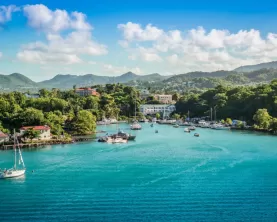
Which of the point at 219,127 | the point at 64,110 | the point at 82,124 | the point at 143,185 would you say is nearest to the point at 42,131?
the point at 82,124

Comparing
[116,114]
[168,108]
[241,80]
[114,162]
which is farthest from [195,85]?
[114,162]

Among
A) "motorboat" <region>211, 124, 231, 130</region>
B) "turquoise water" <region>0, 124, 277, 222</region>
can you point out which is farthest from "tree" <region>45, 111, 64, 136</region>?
"motorboat" <region>211, 124, 231, 130</region>

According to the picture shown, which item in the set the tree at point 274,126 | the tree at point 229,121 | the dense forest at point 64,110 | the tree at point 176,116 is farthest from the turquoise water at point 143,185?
the tree at point 176,116

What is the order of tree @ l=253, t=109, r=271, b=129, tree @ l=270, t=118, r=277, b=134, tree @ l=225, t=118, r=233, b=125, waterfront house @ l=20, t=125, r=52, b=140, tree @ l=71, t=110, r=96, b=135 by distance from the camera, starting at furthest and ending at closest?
tree @ l=225, t=118, r=233, b=125, tree @ l=253, t=109, r=271, b=129, tree @ l=270, t=118, r=277, b=134, tree @ l=71, t=110, r=96, b=135, waterfront house @ l=20, t=125, r=52, b=140

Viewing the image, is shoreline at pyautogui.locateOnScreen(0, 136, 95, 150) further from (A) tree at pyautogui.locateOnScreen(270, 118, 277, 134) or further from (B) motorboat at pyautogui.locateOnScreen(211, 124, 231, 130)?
(A) tree at pyautogui.locateOnScreen(270, 118, 277, 134)

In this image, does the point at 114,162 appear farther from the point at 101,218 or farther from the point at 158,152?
the point at 101,218

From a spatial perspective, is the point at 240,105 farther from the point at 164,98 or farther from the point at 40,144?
the point at 164,98
